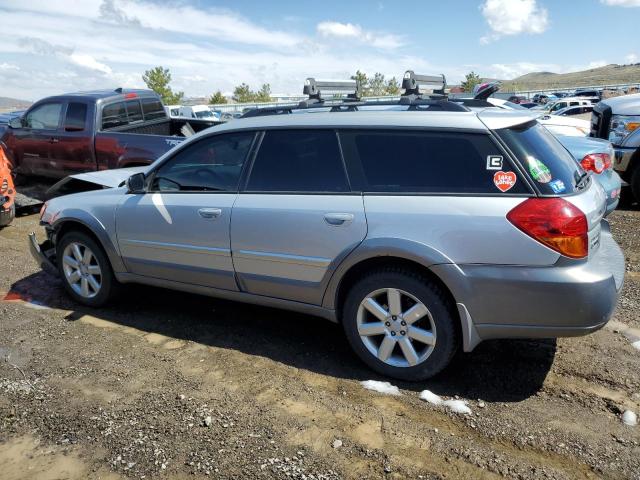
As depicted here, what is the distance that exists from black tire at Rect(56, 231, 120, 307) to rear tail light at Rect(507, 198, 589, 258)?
337cm

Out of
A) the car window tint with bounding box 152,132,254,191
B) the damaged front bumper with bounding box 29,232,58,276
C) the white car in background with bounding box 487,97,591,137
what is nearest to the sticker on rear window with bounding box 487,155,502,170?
the car window tint with bounding box 152,132,254,191

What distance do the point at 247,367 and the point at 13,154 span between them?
824cm


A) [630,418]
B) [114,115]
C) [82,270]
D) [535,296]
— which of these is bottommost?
[630,418]

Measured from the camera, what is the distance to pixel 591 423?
117 inches

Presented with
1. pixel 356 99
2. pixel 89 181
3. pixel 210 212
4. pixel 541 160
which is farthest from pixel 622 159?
pixel 89 181

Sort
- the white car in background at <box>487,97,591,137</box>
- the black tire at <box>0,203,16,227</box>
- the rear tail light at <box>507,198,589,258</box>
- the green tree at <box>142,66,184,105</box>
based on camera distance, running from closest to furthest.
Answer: the rear tail light at <box>507,198,589,258</box>
the black tire at <box>0,203,16,227</box>
the white car in background at <box>487,97,591,137</box>
the green tree at <box>142,66,184,105</box>

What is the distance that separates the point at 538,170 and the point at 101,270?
3.59 meters

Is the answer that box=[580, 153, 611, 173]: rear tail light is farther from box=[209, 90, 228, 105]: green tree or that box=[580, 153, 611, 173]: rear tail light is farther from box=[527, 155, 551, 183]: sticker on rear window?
box=[209, 90, 228, 105]: green tree

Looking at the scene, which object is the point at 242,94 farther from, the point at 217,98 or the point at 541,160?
the point at 541,160

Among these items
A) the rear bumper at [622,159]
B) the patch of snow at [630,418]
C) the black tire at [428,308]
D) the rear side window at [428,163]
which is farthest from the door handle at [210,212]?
the rear bumper at [622,159]

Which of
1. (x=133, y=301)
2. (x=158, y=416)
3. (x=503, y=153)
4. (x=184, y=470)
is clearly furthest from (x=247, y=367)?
(x=503, y=153)

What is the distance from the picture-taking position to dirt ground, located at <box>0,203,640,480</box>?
106 inches

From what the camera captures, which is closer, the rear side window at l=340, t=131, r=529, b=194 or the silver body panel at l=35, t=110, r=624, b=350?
the silver body panel at l=35, t=110, r=624, b=350

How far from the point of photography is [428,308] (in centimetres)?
321
